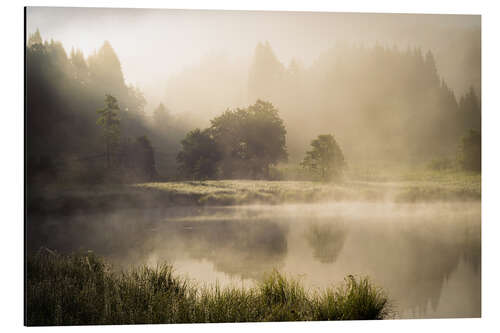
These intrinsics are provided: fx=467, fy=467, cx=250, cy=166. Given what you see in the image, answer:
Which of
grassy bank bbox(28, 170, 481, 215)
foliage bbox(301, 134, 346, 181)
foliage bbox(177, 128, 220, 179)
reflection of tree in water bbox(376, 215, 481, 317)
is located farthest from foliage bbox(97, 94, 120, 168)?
reflection of tree in water bbox(376, 215, 481, 317)

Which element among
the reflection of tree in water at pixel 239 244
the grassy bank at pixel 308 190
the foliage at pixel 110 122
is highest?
the foliage at pixel 110 122

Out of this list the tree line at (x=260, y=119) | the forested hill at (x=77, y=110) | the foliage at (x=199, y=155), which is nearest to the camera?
the forested hill at (x=77, y=110)

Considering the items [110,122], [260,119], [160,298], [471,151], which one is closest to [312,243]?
[260,119]

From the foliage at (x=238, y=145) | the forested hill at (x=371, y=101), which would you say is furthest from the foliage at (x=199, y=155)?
the forested hill at (x=371, y=101)

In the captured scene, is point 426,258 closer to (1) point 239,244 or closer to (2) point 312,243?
(2) point 312,243

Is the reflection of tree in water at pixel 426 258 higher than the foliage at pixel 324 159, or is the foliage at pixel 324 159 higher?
the foliage at pixel 324 159

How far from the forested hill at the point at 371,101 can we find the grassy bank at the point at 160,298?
156 cm

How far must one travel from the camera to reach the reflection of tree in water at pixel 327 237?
16.9ft

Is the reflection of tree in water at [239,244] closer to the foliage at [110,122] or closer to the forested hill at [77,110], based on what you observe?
the forested hill at [77,110]

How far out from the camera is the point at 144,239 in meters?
5.02

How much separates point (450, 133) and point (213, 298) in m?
3.24

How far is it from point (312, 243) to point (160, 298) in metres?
1.73
